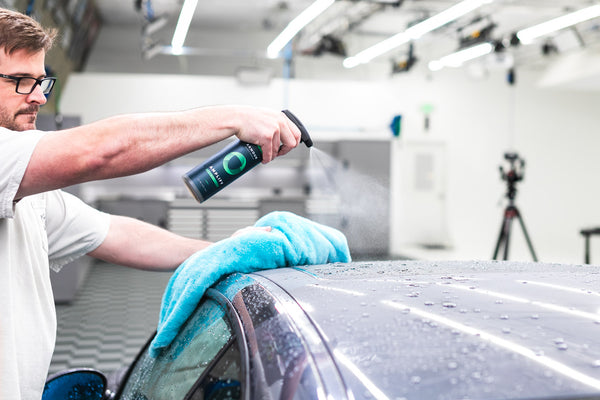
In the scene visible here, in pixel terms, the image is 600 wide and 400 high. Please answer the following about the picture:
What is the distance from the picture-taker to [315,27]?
1061 centimetres

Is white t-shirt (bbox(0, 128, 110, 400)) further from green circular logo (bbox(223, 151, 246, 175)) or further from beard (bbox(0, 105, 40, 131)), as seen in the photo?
green circular logo (bbox(223, 151, 246, 175))

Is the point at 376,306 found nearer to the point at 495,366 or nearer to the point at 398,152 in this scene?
the point at 495,366

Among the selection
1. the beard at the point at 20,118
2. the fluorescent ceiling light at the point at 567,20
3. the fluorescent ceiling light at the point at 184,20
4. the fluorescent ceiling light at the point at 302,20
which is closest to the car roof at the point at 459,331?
the beard at the point at 20,118

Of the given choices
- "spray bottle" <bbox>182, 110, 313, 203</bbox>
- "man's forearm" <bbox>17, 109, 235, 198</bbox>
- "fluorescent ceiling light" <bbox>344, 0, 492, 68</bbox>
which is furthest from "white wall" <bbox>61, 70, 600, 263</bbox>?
"man's forearm" <bbox>17, 109, 235, 198</bbox>

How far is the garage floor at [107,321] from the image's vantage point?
4402 millimetres

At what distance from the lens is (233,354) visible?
94 cm

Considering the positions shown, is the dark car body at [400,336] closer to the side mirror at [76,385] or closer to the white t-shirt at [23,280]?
the white t-shirt at [23,280]

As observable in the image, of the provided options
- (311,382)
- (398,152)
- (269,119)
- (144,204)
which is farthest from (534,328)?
(398,152)

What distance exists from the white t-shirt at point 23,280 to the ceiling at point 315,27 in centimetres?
632

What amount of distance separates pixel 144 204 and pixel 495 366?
907 centimetres

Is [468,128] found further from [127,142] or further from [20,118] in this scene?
[127,142]

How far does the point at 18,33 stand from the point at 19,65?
7cm

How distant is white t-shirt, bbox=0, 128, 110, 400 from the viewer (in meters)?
1.04

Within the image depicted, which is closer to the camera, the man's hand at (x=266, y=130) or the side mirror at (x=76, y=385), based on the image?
the man's hand at (x=266, y=130)
